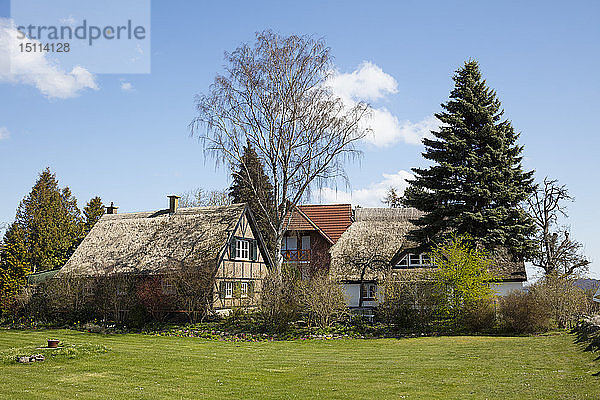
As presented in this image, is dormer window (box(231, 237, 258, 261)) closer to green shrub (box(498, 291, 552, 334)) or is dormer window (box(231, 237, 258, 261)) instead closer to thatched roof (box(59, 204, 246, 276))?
thatched roof (box(59, 204, 246, 276))

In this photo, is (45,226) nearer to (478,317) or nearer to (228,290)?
(228,290)

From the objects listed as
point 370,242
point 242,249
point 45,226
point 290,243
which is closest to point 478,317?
point 370,242

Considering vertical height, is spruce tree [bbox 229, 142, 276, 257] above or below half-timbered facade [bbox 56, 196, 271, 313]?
above

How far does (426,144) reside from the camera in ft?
102

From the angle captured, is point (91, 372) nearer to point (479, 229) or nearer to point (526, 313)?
point (526, 313)

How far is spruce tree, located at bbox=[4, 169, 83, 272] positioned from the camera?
46.5 meters

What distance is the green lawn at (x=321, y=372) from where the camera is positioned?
12203 mm

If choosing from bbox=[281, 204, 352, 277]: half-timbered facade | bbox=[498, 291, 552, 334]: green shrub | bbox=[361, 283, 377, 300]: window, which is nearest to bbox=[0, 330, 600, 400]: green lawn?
bbox=[498, 291, 552, 334]: green shrub

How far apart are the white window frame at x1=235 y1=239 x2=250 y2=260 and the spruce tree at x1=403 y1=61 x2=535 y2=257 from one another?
10272mm

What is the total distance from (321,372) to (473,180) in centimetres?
1778

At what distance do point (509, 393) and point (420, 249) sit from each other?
20.0m

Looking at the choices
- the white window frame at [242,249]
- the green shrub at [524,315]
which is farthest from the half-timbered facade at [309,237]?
the green shrub at [524,315]

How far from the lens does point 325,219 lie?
160ft

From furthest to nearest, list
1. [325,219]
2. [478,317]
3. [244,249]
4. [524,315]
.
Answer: [325,219] → [244,249] → [478,317] → [524,315]
